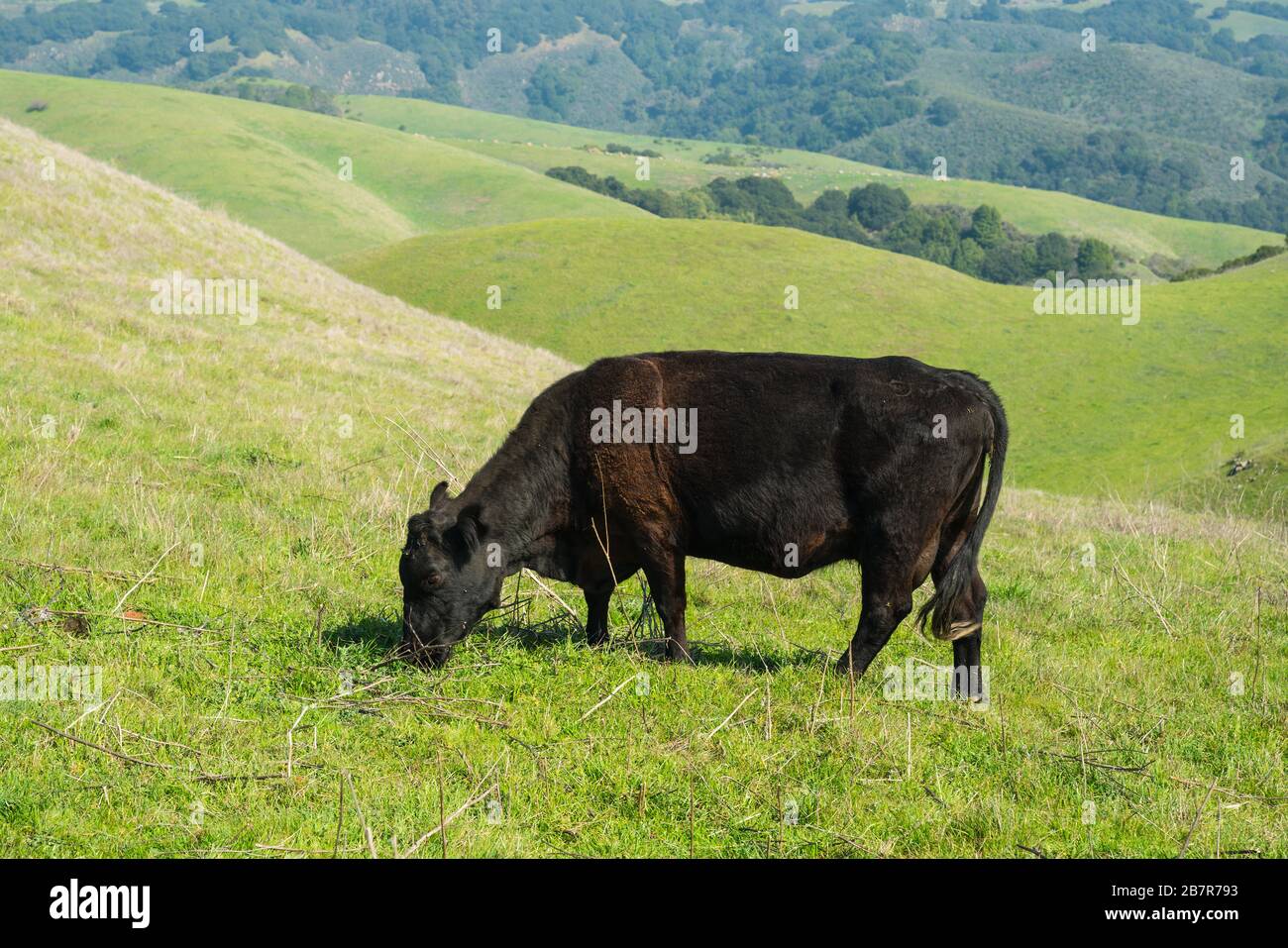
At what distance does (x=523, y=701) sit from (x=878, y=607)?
2.59 meters

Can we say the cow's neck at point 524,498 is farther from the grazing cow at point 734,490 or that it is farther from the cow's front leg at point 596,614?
the cow's front leg at point 596,614

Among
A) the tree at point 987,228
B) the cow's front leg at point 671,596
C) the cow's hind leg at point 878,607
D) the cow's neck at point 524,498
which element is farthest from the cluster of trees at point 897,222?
the cow's neck at point 524,498

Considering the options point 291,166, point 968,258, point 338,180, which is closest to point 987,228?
point 968,258

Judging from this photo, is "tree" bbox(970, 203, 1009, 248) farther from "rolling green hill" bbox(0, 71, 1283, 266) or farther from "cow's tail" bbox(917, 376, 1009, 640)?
"cow's tail" bbox(917, 376, 1009, 640)

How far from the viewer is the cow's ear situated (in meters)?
8.14

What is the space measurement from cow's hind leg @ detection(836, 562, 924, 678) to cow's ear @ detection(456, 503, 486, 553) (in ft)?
9.18

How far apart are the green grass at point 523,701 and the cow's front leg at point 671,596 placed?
278 millimetres

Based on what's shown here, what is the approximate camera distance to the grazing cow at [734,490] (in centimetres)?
808

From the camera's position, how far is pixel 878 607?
8.09m

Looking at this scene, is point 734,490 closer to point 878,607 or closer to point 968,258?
point 878,607

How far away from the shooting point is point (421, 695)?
24.2 ft

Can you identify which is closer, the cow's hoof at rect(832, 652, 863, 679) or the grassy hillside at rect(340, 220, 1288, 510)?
the cow's hoof at rect(832, 652, 863, 679)

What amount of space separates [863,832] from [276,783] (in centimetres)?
312

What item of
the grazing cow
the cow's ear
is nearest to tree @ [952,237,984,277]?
the grazing cow
